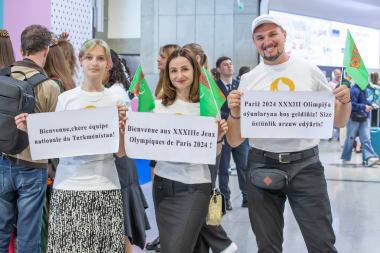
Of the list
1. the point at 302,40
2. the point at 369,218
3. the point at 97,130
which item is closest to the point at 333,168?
the point at 369,218

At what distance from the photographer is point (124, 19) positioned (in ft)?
56.3

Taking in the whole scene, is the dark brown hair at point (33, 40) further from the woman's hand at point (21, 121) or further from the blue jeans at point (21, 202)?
the blue jeans at point (21, 202)

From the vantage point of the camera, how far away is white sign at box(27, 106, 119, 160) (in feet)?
7.88

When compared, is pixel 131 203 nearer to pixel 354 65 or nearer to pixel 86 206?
pixel 86 206

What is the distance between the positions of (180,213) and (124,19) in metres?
15.7

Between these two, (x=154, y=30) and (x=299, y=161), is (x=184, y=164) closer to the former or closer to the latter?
(x=299, y=161)

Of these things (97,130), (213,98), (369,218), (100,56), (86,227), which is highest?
(100,56)

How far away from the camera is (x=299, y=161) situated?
2.46 metres

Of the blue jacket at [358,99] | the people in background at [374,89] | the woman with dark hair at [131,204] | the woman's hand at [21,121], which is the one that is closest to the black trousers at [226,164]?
the woman with dark hair at [131,204]

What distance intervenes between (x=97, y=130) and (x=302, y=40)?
984 cm

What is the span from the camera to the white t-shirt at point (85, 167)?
2.37 metres

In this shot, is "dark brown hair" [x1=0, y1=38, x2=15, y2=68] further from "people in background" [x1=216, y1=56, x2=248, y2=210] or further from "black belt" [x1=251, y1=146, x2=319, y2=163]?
"people in background" [x1=216, y1=56, x2=248, y2=210]

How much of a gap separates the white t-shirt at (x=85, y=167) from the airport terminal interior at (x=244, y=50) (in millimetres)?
216

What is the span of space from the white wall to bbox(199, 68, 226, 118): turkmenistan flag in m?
15.2
